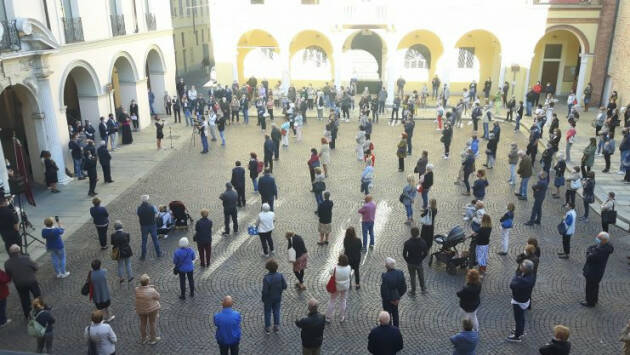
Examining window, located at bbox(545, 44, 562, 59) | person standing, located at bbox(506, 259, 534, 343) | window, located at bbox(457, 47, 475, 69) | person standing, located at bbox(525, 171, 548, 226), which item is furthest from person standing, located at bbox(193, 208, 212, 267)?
window, located at bbox(545, 44, 562, 59)

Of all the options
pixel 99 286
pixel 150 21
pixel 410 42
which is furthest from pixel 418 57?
pixel 99 286

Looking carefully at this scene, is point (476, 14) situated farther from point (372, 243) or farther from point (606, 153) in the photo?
point (372, 243)

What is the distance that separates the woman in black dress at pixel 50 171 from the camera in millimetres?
16859

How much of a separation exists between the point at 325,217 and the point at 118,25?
631 inches

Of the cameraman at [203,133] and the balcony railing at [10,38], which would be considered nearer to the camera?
the balcony railing at [10,38]

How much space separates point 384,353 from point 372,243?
543 cm

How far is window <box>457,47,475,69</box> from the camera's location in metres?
32.6

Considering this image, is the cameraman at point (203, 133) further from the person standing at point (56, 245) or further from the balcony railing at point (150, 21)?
the person standing at point (56, 245)

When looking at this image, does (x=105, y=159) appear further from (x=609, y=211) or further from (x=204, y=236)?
(x=609, y=211)

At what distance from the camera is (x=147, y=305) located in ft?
29.5

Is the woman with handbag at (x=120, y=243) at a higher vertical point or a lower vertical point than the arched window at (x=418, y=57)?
lower

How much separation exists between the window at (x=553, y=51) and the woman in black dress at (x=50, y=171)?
28.1 meters

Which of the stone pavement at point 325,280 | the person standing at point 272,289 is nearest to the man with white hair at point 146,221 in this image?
the stone pavement at point 325,280

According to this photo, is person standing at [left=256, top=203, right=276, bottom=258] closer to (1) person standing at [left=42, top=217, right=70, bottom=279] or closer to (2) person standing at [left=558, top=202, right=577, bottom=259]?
(1) person standing at [left=42, top=217, right=70, bottom=279]
